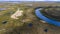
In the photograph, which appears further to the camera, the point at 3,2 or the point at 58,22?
the point at 3,2

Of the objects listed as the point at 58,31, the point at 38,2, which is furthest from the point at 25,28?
the point at 38,2

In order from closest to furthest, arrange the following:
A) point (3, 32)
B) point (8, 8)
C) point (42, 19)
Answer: point (3, 32), point (42, 19), point (8, 8)

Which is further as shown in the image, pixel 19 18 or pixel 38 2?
pixel 38 2

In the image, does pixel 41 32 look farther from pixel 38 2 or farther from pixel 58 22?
pixel 38 2

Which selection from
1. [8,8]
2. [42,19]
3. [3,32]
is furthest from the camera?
[8,8]

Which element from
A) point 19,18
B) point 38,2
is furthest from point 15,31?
point 38,2

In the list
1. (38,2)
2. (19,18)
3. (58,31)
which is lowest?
(58,31)

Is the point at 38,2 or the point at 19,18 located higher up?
the point at 38,2

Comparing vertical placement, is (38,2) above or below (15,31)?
above

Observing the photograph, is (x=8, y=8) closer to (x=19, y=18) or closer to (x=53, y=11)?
(x=19, y=18)
